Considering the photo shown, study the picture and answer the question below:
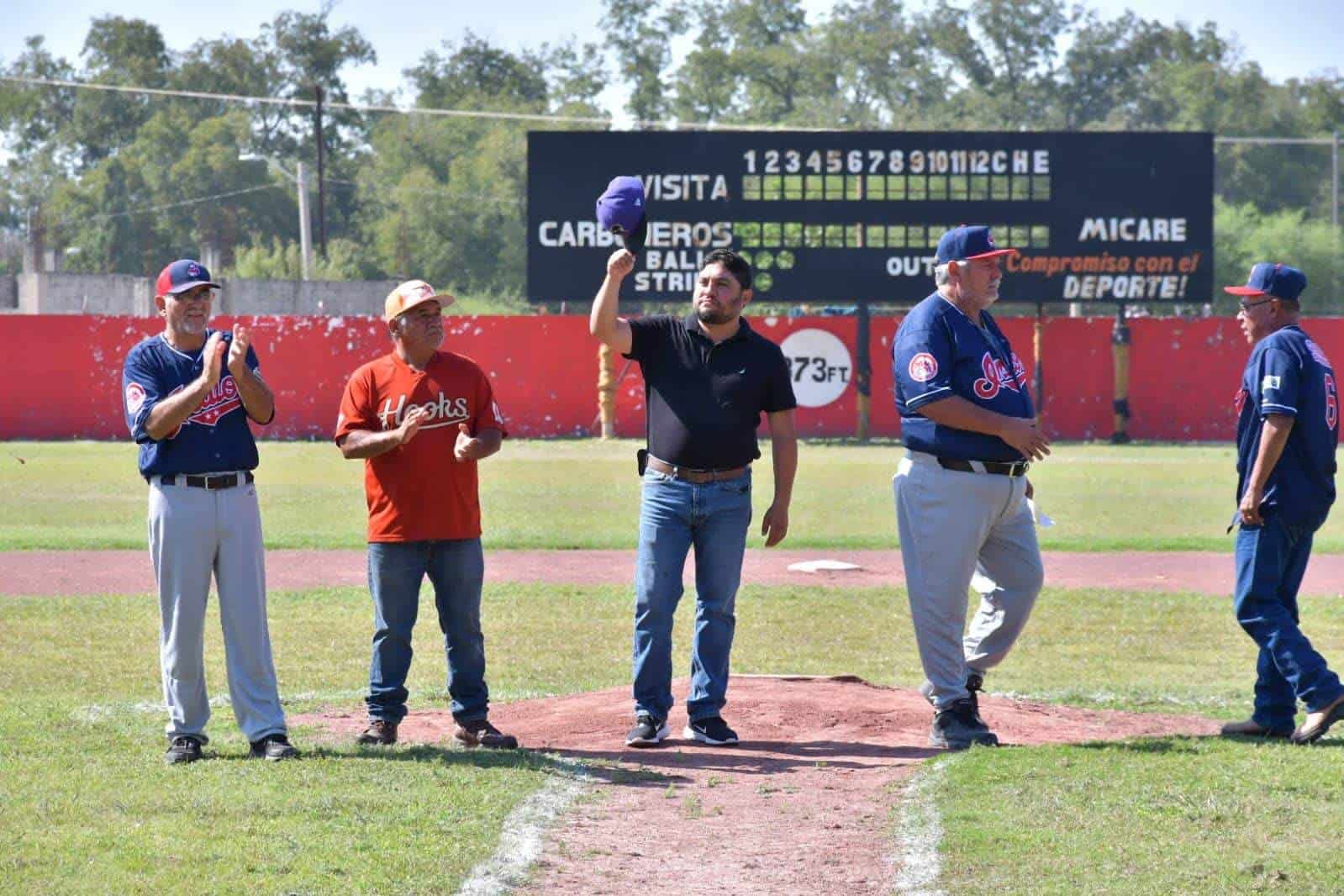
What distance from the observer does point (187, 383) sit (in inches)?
291

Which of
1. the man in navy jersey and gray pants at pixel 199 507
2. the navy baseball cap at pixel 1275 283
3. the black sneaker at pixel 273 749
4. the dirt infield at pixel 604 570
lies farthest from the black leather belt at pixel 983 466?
the dirt infield at pixel 604 570

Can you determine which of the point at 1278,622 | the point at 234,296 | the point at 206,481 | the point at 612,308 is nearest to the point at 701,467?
the point at 612,308

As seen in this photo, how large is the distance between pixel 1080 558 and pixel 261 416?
34.4 feet

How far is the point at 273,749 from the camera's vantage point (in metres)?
7.41

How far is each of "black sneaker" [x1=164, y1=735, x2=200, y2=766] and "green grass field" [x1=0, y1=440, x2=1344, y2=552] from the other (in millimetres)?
9726

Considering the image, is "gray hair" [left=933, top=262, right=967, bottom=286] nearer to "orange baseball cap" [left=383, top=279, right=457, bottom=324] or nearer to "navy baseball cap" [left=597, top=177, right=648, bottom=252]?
"navy baseball cap" [left=597, top=177, right=648, bottom=252]

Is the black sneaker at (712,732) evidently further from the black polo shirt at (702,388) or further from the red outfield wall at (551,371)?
the red outfield wall at (551,371)

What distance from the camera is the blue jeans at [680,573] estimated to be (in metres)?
7.98

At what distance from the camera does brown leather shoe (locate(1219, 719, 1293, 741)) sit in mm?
8078

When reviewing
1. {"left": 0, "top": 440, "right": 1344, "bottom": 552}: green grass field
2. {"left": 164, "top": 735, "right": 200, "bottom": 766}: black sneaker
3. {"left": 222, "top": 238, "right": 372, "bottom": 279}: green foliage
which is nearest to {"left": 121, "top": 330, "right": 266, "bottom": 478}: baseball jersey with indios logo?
{"left": 164, "top": 735, "right": 200, "bottom": 766}: black sneaker

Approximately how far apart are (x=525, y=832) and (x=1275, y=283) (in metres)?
4.14

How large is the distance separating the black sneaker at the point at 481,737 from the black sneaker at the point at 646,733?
1.65 feet

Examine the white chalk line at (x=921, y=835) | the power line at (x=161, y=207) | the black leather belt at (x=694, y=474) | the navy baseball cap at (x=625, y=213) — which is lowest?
the white chalk line at (x=921, y=835)

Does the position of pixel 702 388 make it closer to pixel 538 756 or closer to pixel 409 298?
pixel 409 298
